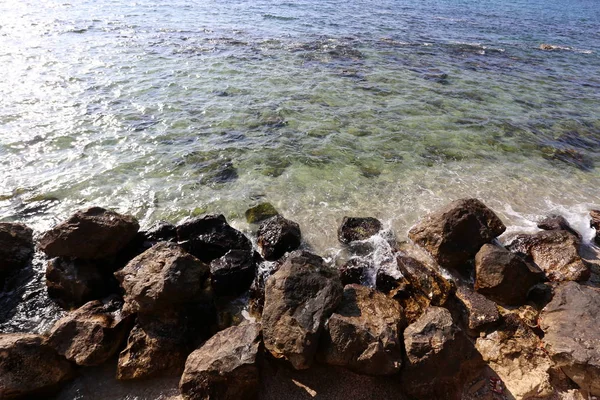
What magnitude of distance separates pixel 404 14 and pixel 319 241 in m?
32.5

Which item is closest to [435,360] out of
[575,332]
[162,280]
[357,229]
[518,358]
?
[518,358]

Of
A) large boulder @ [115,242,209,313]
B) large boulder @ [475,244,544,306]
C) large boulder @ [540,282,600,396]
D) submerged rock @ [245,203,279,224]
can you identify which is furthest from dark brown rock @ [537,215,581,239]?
large boulder @ [115,242,209,313]

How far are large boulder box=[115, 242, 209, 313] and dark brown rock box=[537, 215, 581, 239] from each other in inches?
286

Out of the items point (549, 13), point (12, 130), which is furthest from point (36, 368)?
point (549, 13)

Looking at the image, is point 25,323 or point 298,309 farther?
point 25,323

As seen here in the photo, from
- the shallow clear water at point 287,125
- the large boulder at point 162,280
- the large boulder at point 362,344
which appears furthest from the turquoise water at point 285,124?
the large boulder at point 362,344

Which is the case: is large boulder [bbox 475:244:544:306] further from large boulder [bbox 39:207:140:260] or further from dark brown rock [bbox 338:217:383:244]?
large boulder [bbox 39:207:140:260]

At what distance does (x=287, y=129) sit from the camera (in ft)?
37.9

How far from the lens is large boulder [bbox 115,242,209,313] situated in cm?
498

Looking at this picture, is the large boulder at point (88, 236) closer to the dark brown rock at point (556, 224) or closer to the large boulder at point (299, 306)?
the large boulder at point (299, 306)

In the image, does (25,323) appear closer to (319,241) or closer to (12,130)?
(319,241)

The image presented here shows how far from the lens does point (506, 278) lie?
19.5ft

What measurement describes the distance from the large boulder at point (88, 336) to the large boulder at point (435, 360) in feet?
13.0

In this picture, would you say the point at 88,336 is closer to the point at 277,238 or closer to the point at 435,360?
the point at 277,238
